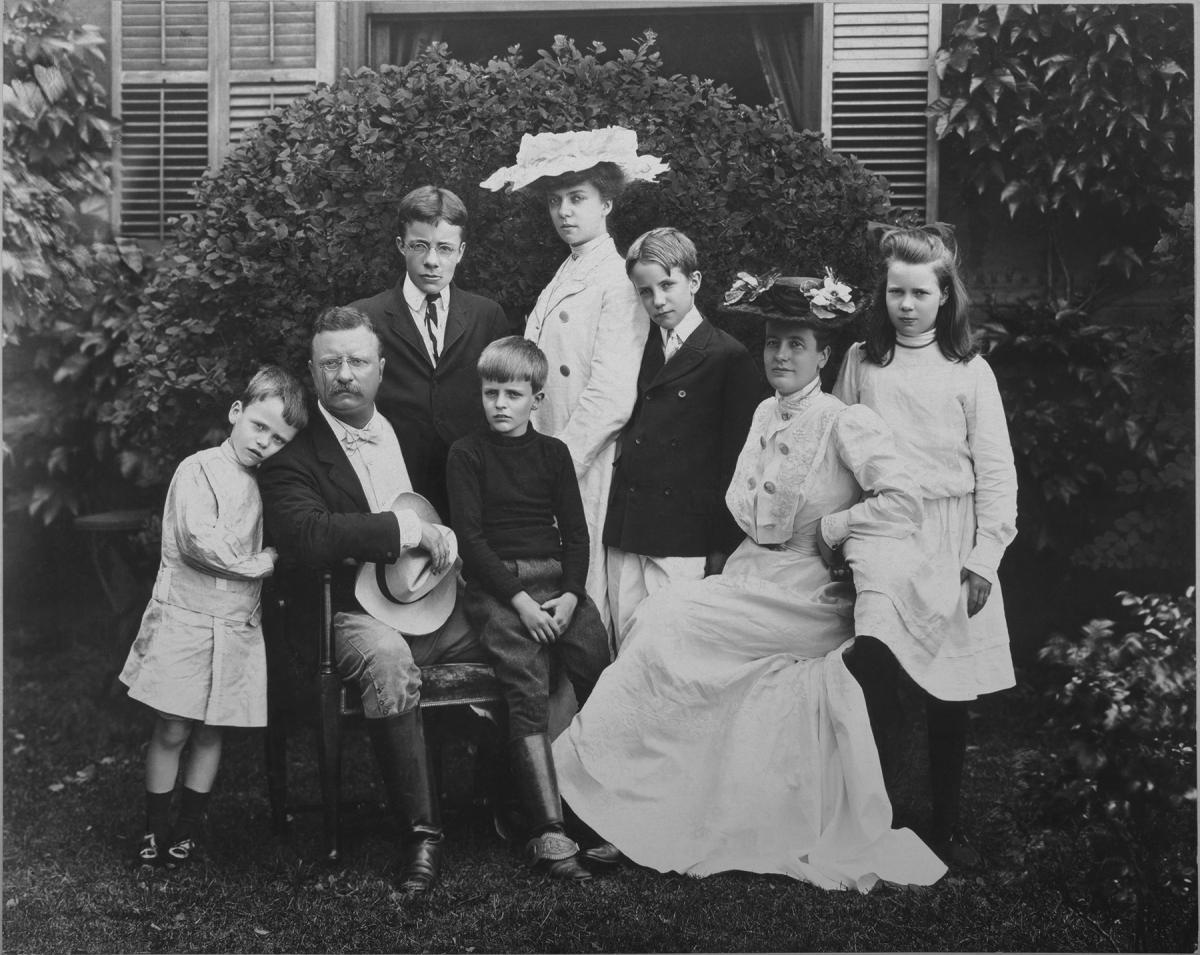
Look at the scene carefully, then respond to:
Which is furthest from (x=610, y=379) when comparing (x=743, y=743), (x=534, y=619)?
(x=743, y=743)

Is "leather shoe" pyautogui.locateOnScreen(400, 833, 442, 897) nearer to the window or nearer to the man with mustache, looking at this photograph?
the man with mustache

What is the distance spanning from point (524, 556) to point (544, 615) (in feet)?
0.65

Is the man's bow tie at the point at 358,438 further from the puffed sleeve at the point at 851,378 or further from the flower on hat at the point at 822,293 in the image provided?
the puffed sleeve at the point at 851,378

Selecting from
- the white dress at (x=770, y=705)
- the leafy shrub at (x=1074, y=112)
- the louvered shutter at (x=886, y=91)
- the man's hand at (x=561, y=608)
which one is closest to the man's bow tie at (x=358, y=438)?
the man's hand at (x=561, y=608)

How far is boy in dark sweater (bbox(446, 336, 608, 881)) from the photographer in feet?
12.1

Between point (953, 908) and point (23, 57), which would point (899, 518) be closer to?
point (953, 908)

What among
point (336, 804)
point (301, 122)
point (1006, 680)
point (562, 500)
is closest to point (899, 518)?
point (1006, 680)

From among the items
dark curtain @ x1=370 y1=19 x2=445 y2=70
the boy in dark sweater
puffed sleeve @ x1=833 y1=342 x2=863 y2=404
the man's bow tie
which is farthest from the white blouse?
dark curtain @ x1=370 y1=19 x2=445 y2=70

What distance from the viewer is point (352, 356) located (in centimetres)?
381

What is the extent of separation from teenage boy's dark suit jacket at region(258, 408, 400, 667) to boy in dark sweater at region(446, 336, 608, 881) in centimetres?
28

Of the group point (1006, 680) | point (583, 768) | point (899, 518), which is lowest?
point (583, 768)

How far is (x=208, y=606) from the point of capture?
3.71 metres

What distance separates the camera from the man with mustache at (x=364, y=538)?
3600 mm

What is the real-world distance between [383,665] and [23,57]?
8.09ft
